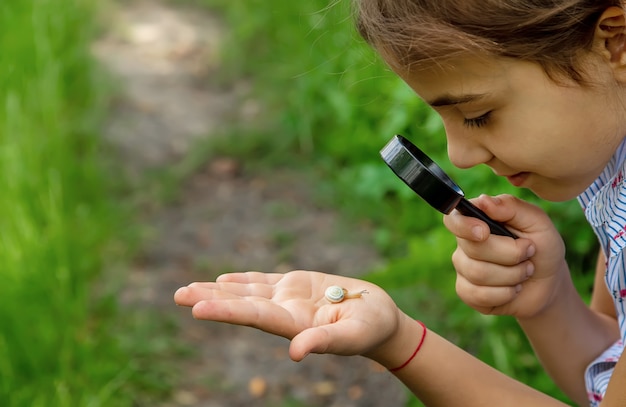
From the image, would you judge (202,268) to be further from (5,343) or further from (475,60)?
(475,60)

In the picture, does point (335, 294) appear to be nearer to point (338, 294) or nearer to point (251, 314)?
point (338, 294)

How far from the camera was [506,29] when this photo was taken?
4.36ft

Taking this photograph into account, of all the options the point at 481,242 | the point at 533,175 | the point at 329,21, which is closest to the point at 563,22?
the point at 533,175

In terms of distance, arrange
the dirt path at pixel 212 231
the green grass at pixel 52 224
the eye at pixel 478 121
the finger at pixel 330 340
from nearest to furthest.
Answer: the finger at pixel 330 340, the eye at pixel 478 121, the green grass at pixel 52 224, the dirt path at pixel 212 231

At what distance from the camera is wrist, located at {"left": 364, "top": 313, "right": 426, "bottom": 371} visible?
1.58 metres

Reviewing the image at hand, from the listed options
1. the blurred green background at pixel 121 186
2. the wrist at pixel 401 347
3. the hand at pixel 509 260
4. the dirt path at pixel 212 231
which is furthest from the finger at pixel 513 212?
the dirt path at pixel 212 231

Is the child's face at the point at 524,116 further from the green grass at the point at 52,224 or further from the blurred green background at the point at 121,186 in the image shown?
the green grass at the point at 52,224

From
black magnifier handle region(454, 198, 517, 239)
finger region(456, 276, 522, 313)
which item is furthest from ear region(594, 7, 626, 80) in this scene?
finger region(456, 276, 522, 313)

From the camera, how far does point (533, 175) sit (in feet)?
4.91

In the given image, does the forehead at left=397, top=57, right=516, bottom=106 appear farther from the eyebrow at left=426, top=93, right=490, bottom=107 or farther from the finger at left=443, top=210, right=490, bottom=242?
the finger at left=443, top=210, right=490, bottom=242

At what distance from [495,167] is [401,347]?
1.17ft

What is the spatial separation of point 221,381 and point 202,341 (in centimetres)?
20

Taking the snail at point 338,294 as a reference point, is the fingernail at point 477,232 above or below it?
above

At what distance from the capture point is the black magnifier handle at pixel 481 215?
1.56 meters
